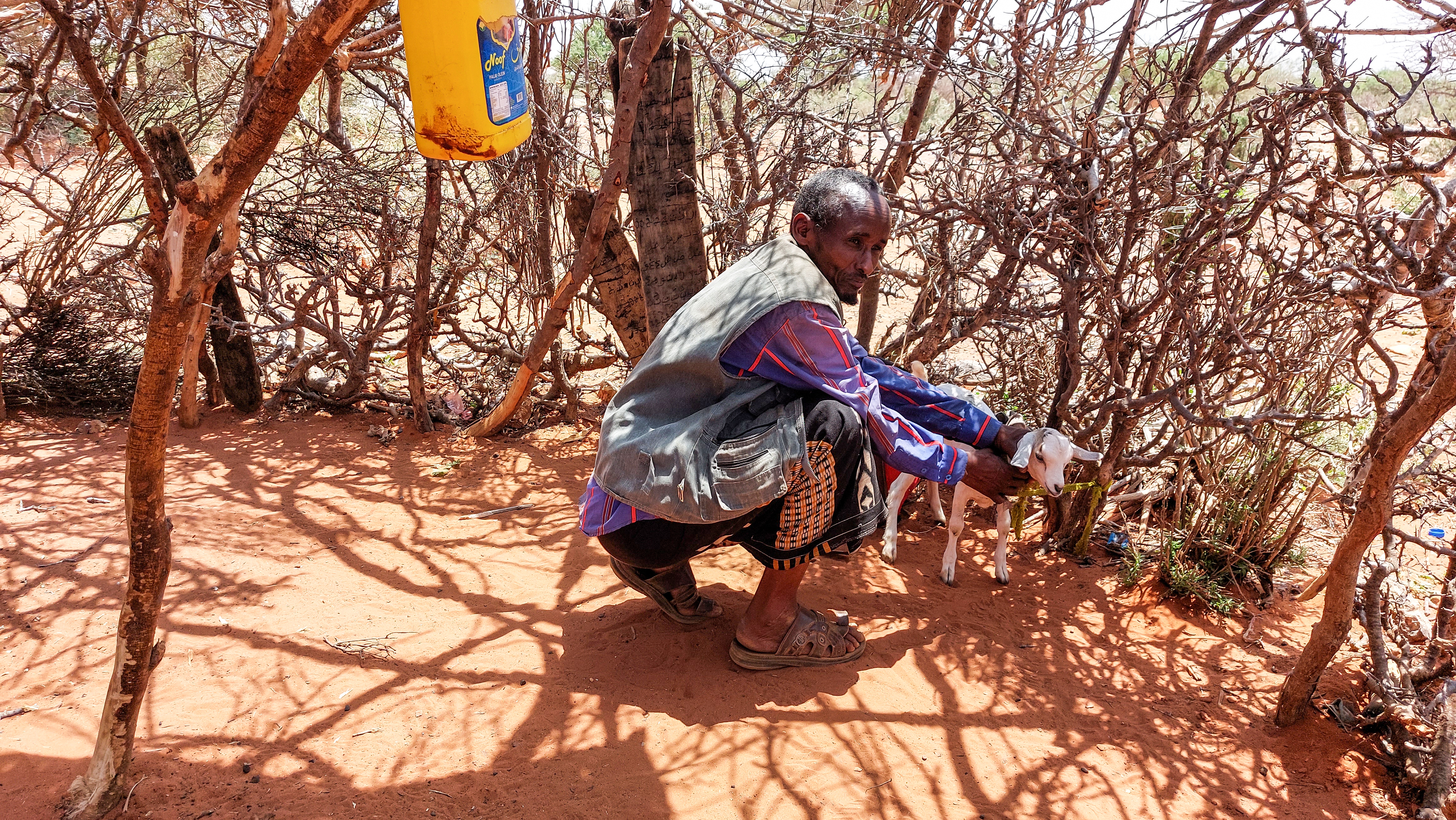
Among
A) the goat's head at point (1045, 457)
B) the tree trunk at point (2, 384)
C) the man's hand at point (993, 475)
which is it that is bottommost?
the tree trunk at point (2, 384)

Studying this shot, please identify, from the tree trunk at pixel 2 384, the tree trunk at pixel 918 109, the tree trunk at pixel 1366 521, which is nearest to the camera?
the tree trunk at pixel 1366 521

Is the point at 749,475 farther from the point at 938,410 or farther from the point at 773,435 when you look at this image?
the point at 938,410

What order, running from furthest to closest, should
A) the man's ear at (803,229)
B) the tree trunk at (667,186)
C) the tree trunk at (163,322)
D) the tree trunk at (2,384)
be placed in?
the tree trunk at (2,384), the tree trunk at (667,186), the man's ear at (803,229), the tree trunk at (163,322)

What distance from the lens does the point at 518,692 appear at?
7.95 feet

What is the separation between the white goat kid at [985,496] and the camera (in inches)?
93.9

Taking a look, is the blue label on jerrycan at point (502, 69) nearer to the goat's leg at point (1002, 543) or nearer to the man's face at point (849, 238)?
the man's face at point (849, 238)

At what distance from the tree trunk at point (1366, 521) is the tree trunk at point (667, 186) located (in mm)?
2209

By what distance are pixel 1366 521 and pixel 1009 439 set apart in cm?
86

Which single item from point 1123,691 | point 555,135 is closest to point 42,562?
point 555,135

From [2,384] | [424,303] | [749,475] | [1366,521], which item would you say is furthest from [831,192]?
[2,384]

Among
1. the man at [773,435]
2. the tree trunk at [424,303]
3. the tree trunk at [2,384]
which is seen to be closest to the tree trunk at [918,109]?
the man at [773,435]

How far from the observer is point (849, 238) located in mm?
2359

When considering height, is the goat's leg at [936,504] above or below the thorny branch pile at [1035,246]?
below

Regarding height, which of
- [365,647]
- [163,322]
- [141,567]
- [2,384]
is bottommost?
[2,384]
